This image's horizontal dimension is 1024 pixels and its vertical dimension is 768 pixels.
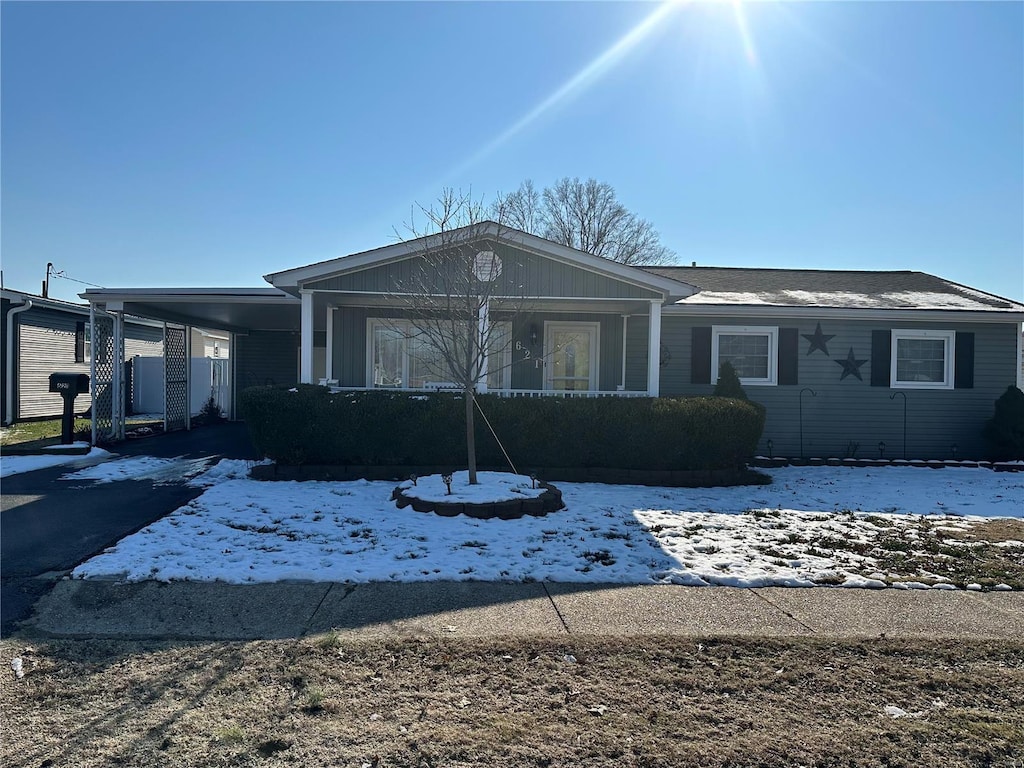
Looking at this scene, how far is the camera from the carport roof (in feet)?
37.9

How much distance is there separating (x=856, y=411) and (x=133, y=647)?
11.5 meters

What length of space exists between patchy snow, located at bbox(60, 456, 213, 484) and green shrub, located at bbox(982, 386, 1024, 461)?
1270cm

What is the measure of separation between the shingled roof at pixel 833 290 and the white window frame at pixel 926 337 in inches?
18.5

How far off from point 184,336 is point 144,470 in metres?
6.82

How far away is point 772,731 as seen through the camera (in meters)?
2.89

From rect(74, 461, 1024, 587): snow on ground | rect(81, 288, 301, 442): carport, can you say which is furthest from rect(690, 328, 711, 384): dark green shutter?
rect(81, 288, 301, 442): carport

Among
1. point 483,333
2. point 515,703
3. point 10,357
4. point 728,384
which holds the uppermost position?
point 483,333

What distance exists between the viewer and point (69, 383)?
11.0 m

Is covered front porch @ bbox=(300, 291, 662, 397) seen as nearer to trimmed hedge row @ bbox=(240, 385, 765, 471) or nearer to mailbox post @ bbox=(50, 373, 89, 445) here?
trimmed hedge row @ bbox=(240, 385, 765, 471)

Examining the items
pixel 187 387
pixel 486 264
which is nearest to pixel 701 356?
pixel 486 264

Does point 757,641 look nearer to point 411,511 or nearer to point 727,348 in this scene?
point 411,511

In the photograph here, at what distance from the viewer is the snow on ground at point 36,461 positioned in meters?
9.27

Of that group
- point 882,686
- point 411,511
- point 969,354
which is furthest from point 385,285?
point 969,354

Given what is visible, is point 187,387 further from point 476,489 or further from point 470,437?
point 476,489
